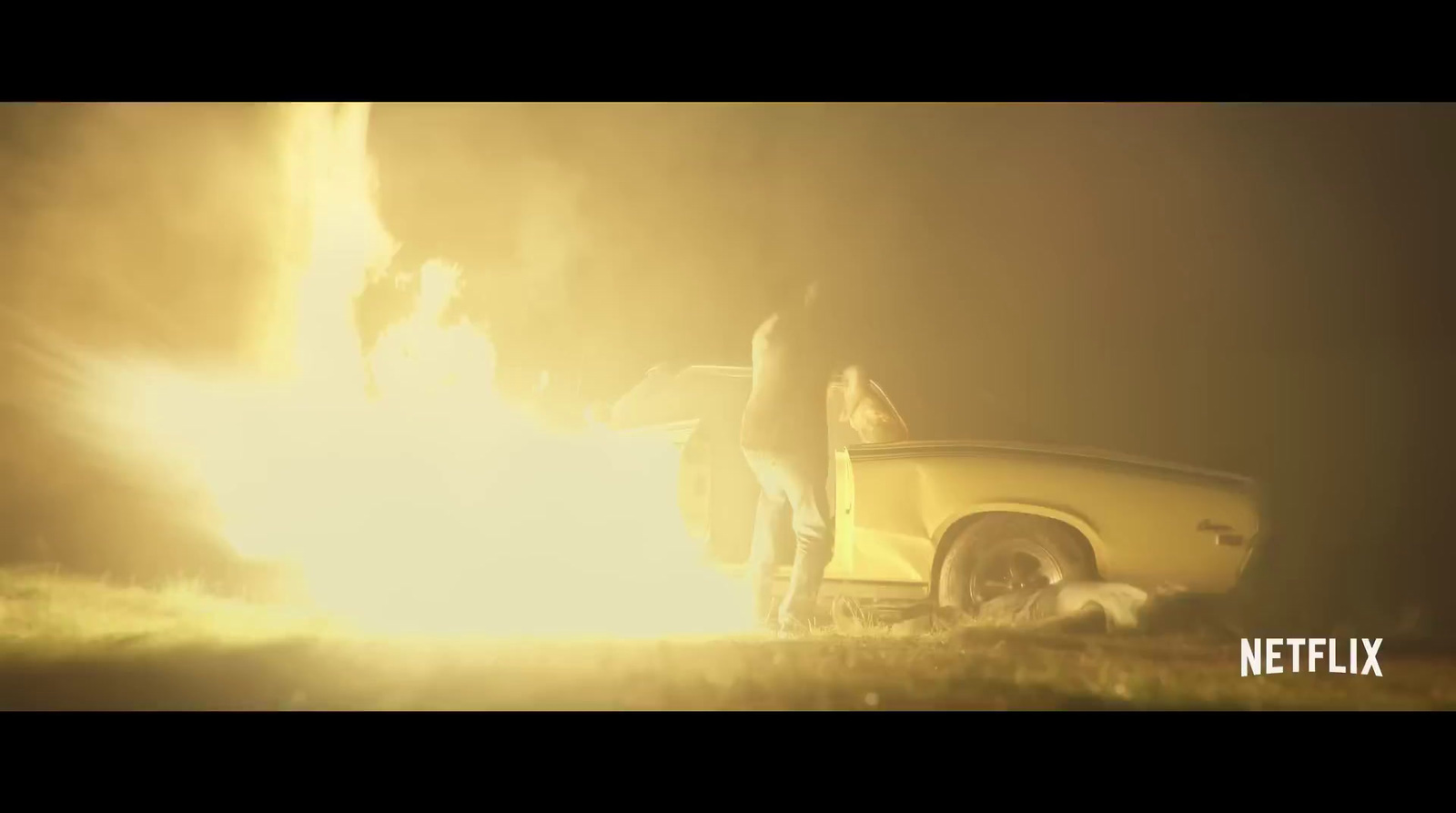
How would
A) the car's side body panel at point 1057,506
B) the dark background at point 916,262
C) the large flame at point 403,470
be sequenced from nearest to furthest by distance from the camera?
the car's side body panel at point 1057,506, the dark background at point 916,262, the large flame at point 403,470

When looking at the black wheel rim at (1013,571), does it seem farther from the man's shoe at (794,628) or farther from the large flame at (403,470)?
the large flame at (403,470)

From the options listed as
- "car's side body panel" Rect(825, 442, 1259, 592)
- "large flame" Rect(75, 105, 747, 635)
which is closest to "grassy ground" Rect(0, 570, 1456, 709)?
"large flame" Rect(75, 105, 747, 635)

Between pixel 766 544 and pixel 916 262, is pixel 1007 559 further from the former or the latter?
pixel 916 262

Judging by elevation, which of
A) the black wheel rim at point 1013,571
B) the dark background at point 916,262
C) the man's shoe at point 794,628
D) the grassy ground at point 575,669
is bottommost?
the grassy ground at point 575,669

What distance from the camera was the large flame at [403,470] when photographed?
4398 millimetres

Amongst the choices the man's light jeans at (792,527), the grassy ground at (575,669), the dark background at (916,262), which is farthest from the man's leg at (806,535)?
the dark background at (916,262)

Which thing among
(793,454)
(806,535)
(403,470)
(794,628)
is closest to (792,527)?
(806,535)

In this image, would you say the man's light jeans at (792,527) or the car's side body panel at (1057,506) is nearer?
the car's side body panel at (1057,506)

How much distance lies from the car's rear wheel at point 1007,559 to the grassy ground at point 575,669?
20cm

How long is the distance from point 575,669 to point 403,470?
1127 millimetres

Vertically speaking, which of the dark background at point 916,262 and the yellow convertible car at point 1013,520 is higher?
the dark background at point 916,262

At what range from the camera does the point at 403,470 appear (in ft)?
14.6
